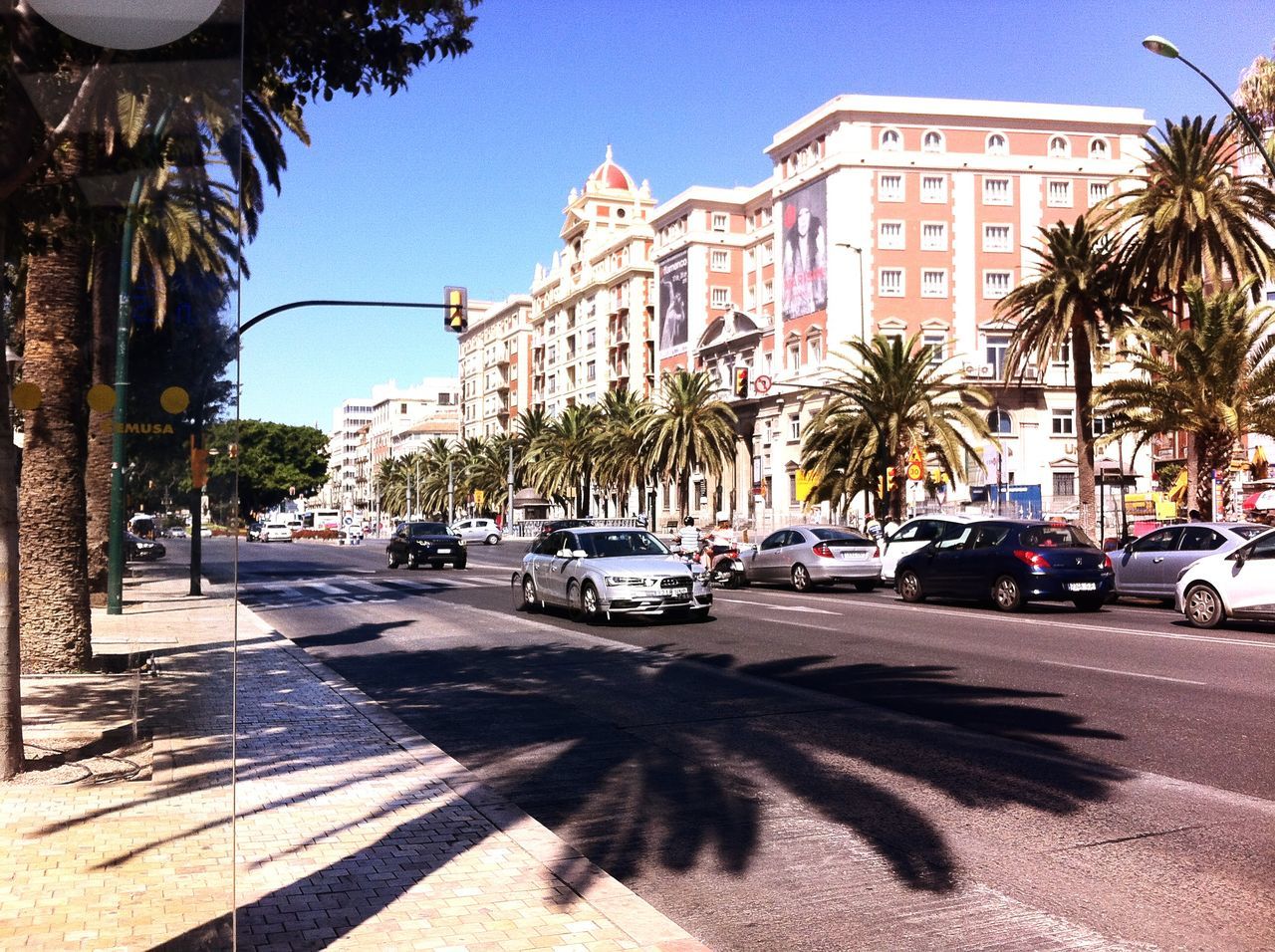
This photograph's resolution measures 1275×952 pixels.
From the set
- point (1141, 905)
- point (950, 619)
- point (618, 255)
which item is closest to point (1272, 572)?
point (950, 619)

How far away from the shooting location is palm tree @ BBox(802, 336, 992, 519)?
42.2 metres

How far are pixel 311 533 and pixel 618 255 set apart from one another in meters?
33.6

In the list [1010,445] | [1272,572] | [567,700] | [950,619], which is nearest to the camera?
[567,700]

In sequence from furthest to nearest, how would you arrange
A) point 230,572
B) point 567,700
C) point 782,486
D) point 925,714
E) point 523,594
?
point 782,486, point 523,594, point 567,700, point 925,714, point 230,572

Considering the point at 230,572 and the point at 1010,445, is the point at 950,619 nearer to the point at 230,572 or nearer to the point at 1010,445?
the point at 230,572

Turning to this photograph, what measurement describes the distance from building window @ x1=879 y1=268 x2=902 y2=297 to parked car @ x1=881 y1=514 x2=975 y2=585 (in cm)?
3696

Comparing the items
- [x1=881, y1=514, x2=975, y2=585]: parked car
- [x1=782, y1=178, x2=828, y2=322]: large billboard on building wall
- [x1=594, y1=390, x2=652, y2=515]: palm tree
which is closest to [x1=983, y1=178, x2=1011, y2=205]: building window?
[x1=782, y1=178, x2=828, y2=322]: large billboard on building wall

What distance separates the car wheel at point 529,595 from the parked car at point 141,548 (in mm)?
14914

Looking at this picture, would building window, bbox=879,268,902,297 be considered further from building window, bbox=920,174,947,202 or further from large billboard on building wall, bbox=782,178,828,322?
building window, bbox=920,174,947,202

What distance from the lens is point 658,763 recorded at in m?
7.88

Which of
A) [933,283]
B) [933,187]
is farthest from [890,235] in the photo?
[933,187]

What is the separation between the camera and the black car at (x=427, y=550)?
4131cm

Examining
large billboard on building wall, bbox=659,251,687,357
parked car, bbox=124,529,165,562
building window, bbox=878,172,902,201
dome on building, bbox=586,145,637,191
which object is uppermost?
dome on building, bbox=586,145,637,191

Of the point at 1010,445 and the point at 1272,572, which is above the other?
the point at 1010,445
